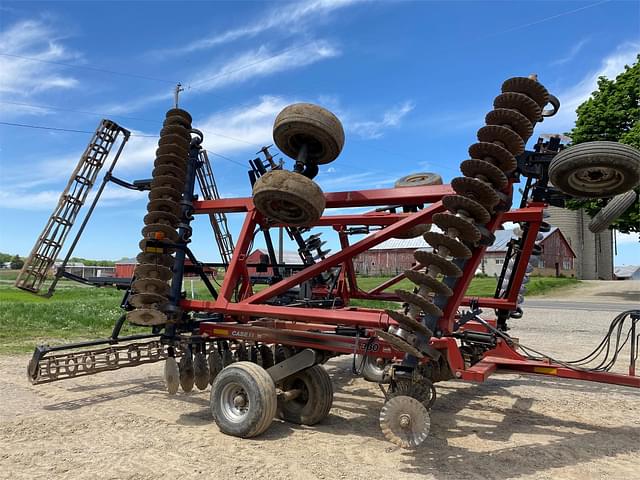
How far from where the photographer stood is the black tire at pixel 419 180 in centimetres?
702

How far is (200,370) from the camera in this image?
6711mm

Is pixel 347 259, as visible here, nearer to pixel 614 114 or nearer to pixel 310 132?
pixel 310 132

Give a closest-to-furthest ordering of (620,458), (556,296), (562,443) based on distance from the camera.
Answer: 1. (620,458)
2. (562,443)
3. (556,296)

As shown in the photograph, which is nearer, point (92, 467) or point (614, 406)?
point (92, 467)

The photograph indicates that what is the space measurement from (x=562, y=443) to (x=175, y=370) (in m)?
4.41

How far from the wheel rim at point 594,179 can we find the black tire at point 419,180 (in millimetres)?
2234

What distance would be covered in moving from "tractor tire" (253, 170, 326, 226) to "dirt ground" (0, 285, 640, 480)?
2.37 meters

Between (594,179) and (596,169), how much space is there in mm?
317

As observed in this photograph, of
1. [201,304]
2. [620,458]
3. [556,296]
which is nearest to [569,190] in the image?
[620,458]

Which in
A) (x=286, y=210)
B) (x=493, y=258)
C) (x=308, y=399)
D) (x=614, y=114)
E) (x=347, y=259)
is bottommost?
(x=308, y=399)

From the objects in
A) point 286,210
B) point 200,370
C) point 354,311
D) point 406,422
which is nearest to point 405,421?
point 406,422

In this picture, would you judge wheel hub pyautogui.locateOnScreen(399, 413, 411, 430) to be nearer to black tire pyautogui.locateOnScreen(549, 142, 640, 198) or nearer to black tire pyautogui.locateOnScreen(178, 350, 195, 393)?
black tire pyautogui.locateOnScreen(549, 142, 640, 198)

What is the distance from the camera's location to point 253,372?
567cm

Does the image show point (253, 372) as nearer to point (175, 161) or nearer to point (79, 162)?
point (175, 161)
